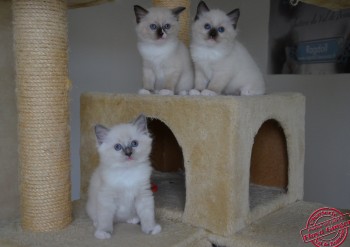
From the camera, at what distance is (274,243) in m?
1.31

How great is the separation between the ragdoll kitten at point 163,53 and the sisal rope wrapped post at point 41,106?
473 mm

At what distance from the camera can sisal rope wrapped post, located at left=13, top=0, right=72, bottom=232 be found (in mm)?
1368

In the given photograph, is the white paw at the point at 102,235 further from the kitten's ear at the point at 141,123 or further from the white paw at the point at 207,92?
the white paw at the point at 207,92

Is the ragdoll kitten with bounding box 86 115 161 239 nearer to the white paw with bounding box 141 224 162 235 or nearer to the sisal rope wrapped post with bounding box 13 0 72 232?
the white paw with bounding box 141 224 162 235

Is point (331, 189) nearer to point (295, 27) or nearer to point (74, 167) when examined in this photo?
point (295, 27)

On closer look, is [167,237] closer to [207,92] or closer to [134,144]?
[134,144]

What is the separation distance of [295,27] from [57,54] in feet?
6.61

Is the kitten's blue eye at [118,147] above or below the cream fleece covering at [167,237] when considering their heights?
above

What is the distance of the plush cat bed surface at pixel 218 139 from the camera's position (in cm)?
138

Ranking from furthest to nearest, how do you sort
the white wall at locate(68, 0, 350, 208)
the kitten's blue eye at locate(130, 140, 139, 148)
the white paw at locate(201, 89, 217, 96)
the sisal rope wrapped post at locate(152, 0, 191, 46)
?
1. the white wall at locate(68, 0, 350, 208)
2. the sisal rope wrapped post at locate(152, 0, 191, 46)
3. the white paw at locate(201, 89, 217, 96)
4. the kitten's blue eye at locate(130, 140, 139, 148)

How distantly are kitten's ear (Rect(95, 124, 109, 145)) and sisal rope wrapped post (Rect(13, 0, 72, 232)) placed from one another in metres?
0.13

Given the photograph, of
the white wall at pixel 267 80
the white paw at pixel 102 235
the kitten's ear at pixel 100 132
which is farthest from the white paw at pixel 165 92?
the white wall at pixel 267 80

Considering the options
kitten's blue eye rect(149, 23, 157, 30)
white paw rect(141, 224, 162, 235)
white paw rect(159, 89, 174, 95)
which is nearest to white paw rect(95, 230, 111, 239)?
white paw rect(141, 224, 162, 235)

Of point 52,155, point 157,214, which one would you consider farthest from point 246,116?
point 52,155
